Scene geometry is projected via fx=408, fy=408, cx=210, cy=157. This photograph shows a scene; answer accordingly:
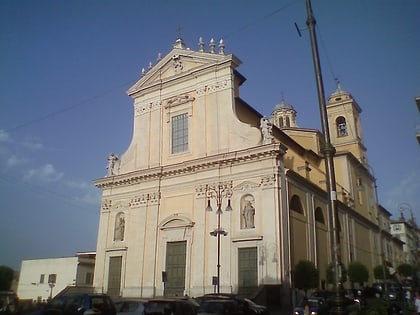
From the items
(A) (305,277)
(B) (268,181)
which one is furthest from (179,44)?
(A) (305,277)

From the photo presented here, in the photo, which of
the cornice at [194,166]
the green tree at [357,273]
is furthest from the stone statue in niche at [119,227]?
the green tree at [357,273]

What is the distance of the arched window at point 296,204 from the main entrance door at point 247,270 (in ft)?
15.4

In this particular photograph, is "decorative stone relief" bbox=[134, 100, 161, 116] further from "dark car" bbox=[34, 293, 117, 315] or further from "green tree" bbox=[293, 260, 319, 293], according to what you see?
"dark car" bbox=[34, 293, 117, 315]

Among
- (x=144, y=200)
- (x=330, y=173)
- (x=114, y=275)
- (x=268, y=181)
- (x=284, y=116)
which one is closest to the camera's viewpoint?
(x=330, y=173)

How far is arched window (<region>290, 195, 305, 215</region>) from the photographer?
2730cm

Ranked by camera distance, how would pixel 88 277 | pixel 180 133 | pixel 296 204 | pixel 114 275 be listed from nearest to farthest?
1. pixel 296 204
2. pixel 114 275
3. pixel 180 133
4. pixel 88 277

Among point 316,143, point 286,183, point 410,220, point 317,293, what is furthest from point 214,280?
point 316,143

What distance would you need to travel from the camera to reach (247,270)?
24.2m

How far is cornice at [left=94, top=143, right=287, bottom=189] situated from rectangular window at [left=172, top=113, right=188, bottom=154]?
5.98 ft

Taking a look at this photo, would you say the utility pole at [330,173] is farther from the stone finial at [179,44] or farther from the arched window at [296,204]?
the stone finial at [179,44]

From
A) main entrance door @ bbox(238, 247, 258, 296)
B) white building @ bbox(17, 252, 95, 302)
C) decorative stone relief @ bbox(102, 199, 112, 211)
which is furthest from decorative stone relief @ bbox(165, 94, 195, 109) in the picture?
white building @ bbox(17, 252, 95, 302)

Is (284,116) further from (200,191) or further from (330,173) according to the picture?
(330,173)

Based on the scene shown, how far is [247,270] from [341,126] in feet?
102

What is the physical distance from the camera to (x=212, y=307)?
13.9 m
